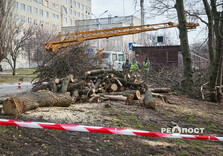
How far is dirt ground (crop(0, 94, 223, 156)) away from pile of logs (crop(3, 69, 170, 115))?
283mm

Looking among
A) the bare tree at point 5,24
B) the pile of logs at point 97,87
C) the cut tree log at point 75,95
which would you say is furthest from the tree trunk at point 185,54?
the bare tree at point 5,24

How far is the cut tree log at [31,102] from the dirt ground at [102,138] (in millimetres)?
153

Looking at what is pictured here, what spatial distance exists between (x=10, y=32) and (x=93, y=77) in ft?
32.0

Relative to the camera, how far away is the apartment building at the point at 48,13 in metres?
54.9

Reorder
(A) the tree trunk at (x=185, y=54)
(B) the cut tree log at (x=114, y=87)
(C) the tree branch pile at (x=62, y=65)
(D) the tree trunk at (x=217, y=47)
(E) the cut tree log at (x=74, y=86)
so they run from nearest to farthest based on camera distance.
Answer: (E) the cut tree log at (x=74, y=86)
(B) the cut tree log at (x=114, y=87)
(C) the tree branch pile at (x=62, y=65)
(D) the tree trunk at (x=217, y=47)
(A) the tree trunk at (x=185, y=54)

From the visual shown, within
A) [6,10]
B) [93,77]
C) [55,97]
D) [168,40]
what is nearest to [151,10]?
[93,77]

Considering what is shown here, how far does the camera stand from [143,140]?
442 centimetres

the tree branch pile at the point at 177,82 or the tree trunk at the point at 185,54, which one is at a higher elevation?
the tree trunk at the point at 185,54

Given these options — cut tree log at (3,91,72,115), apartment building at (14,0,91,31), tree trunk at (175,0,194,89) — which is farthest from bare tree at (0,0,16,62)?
apartment building at (14,0,91,31)

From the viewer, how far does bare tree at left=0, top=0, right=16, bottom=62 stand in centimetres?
1432

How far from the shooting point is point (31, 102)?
5309 millimetres
